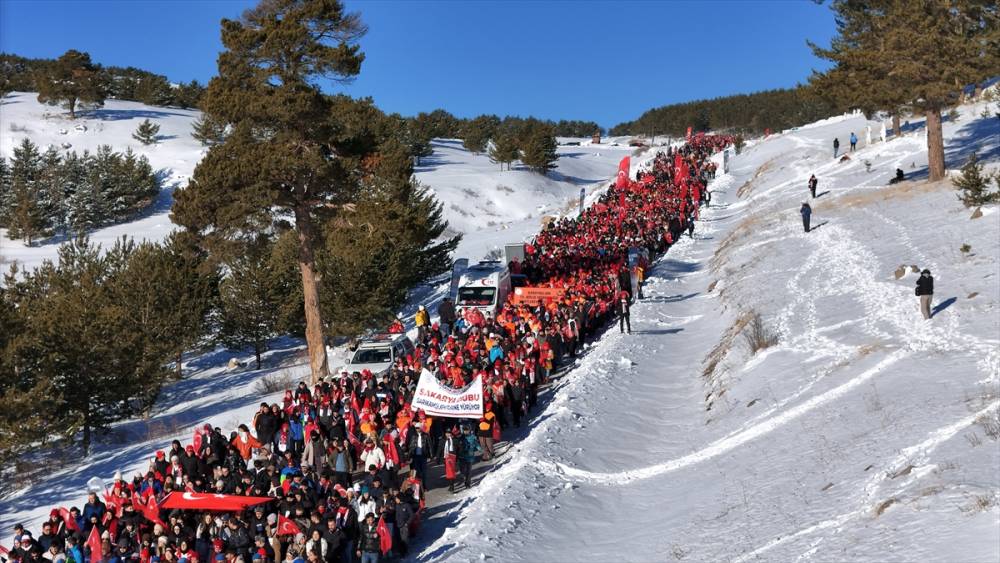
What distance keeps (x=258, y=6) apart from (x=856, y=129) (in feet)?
195

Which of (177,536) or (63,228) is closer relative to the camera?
(177,536)

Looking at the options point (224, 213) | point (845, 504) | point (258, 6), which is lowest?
point (845, 504)

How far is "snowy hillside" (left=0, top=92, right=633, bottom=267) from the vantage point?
61.9 m

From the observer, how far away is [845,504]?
38.5 feet

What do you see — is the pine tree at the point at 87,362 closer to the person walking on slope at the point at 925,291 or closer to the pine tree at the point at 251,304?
the pine tree at the point at 251,304

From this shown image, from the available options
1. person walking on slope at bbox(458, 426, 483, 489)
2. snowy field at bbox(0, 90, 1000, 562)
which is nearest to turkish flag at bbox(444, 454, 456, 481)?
person walking on slope at bbox(458, 426, 483, 489)

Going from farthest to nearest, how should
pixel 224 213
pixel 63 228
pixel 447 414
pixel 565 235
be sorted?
pixel 63 228 < pixel 565 235 < pixel 224 213 < pixel 447 414

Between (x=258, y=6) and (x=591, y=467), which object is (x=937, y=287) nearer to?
(x=591, y=467)

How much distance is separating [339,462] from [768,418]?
8756 millimetres

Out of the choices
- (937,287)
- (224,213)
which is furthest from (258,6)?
(937,287)

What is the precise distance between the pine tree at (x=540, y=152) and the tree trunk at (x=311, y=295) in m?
65.9

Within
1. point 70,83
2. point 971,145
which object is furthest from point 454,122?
point 971,145

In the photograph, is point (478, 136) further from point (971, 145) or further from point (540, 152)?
point (971, 145)

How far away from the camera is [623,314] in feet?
86.9
